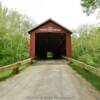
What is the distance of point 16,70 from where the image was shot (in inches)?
575

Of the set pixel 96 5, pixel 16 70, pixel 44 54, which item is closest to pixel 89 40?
pixel 44 54

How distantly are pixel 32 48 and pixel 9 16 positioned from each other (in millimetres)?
17886

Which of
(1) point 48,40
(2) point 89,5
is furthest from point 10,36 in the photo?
(2) point 89,5

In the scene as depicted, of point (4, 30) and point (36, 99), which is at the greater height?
point (4, 30)

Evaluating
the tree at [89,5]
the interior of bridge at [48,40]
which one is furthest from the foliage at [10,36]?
the tree at [89,5]

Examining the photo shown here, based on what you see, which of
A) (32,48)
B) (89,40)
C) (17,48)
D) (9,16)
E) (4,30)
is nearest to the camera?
(32,48)

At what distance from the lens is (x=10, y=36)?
43.1m

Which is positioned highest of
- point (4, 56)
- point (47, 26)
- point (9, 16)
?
point (9, 16)

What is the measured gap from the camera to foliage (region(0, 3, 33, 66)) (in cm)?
3800

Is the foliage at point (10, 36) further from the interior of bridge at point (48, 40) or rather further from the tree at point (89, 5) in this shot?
the tree at point (89, 5)

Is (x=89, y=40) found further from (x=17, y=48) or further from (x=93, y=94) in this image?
(x=93, y=94)

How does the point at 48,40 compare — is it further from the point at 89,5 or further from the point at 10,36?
the point at 89,5

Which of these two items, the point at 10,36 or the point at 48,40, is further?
the point at 10,36

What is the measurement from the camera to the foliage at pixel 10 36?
38000mm
